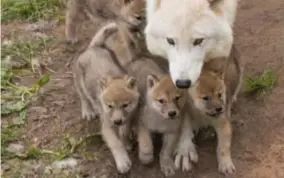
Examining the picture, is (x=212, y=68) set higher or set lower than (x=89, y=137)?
higher

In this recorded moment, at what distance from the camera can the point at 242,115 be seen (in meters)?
5.41

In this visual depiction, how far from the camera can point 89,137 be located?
5.26 m

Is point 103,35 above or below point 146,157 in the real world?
above

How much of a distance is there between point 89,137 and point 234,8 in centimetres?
138

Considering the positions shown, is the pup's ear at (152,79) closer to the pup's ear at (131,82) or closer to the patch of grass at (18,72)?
the pup's ear at (131,82)

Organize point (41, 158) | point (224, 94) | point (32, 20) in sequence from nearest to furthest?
point (224, 94)
point (41, 158)
point (32, 20)

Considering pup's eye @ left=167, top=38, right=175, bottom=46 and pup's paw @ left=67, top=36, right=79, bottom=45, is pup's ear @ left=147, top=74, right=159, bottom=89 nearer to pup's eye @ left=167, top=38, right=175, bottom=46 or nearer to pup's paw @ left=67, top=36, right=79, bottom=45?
pup's eye @ left=167, top=38, right=175, bottom=46

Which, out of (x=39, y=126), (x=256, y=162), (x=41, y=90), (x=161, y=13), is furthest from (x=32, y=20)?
(x=256, y=162)

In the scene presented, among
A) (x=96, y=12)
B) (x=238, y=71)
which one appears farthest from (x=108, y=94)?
(x=96, y=12)

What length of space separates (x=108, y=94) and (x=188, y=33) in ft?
2.17

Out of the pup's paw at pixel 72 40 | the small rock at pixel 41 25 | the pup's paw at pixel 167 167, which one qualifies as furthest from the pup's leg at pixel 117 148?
the small rock at pixel 41 25

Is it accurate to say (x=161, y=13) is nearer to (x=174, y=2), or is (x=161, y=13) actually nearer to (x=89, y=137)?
(x=174, y=2)

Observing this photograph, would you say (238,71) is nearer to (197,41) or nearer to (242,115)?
(242,115)

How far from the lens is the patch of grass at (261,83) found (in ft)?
18.1
